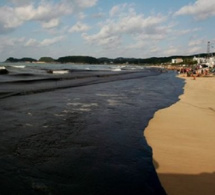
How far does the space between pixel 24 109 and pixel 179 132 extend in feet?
29.4

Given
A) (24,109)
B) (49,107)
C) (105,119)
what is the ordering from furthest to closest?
(49,107), (24,109), (105,119)

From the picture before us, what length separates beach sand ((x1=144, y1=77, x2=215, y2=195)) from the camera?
19.8ft

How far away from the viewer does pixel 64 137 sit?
9.68 meters

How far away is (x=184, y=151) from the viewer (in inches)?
324

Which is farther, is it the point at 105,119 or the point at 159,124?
the point at 105,119

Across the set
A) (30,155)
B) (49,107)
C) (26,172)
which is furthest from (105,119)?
(26,172)

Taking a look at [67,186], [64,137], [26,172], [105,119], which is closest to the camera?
[67,186]

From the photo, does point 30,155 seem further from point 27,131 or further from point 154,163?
point 154,163

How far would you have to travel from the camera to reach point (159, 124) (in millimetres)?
11922

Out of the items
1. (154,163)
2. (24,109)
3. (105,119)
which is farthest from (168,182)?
(24,109)

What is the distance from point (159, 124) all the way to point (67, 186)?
689 cm

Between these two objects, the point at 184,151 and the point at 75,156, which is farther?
the point at 184,151

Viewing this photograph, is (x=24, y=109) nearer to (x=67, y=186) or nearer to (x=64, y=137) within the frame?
(x=64, y=137)

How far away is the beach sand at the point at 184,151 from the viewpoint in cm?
604
